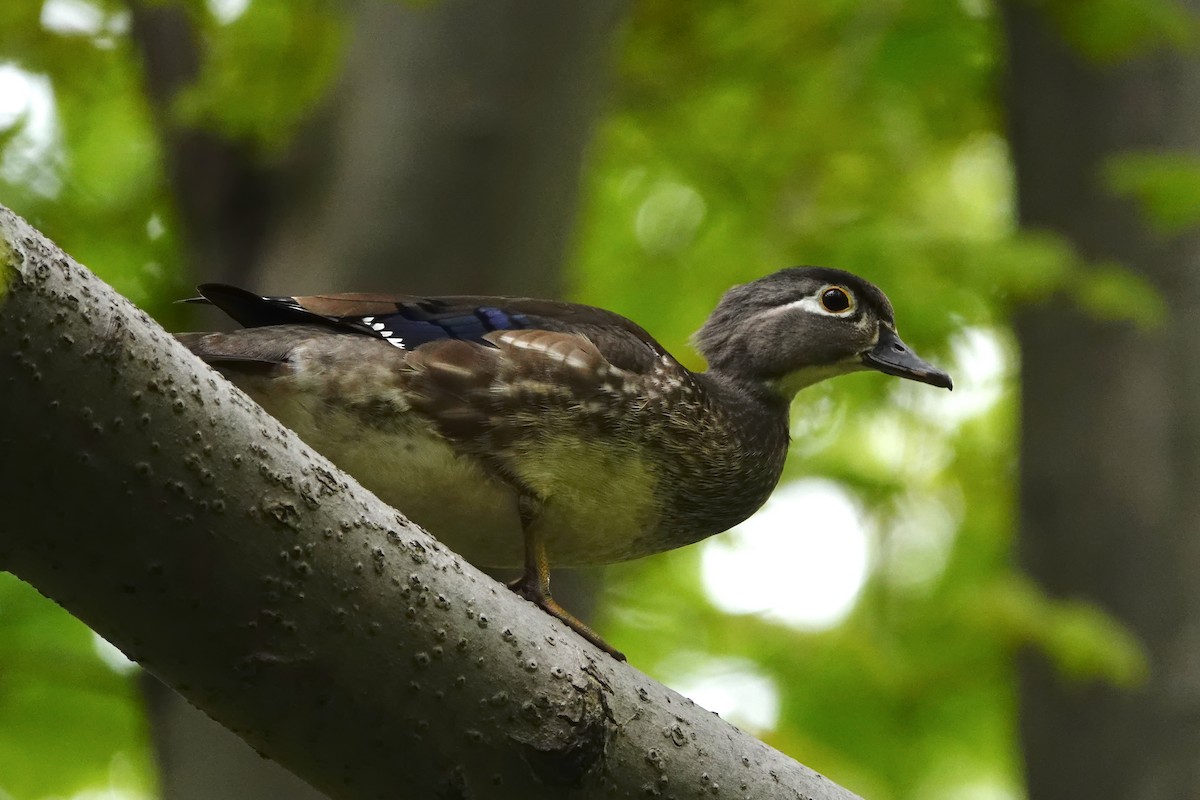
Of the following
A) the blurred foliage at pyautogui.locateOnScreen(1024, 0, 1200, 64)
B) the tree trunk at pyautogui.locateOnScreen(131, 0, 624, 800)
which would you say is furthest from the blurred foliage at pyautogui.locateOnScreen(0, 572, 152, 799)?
the blurred foliage at pyautogui.locateOnScreen(1024, 0, 1200, 64)

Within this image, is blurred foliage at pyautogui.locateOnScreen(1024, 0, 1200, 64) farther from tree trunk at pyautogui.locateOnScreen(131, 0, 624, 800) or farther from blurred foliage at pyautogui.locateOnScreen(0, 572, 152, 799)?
blurred foliage at pyautogui.locateOnScreen(0, 572, 152, 799)

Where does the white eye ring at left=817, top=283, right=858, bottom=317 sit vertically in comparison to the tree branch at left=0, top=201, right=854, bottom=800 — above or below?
above

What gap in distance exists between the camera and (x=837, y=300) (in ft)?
13.1

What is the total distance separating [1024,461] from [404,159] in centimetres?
365

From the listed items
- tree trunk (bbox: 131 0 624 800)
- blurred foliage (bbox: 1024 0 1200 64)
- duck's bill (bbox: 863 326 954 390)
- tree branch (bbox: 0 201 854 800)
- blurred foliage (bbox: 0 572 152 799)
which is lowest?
tree branch (bbox: 0 201 854 800)

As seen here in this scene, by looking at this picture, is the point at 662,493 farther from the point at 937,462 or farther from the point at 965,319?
the point at 937,462

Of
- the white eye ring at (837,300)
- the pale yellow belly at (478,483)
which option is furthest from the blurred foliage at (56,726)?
the white eye ring at (837,300)

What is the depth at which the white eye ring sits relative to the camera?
3.97m

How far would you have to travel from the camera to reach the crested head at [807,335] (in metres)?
3.91

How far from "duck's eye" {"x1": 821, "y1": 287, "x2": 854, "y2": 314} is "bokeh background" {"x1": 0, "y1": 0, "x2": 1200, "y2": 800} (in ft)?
4.35

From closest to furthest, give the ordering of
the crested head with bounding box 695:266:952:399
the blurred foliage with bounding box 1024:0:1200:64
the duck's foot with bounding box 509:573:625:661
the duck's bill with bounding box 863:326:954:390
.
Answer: the duck's foot with bounding box 509:573:625:661 → the duck's bill with bounding box 863:326:954:390 → the crested head with bounding box 695:266:952:399 → the blurred foliage with bounding box 1024:0:1200:64

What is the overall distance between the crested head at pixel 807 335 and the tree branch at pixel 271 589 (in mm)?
1559

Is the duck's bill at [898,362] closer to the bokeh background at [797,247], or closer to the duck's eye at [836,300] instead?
the duck's eye at [836,300]

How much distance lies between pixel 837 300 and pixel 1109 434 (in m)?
3.48
